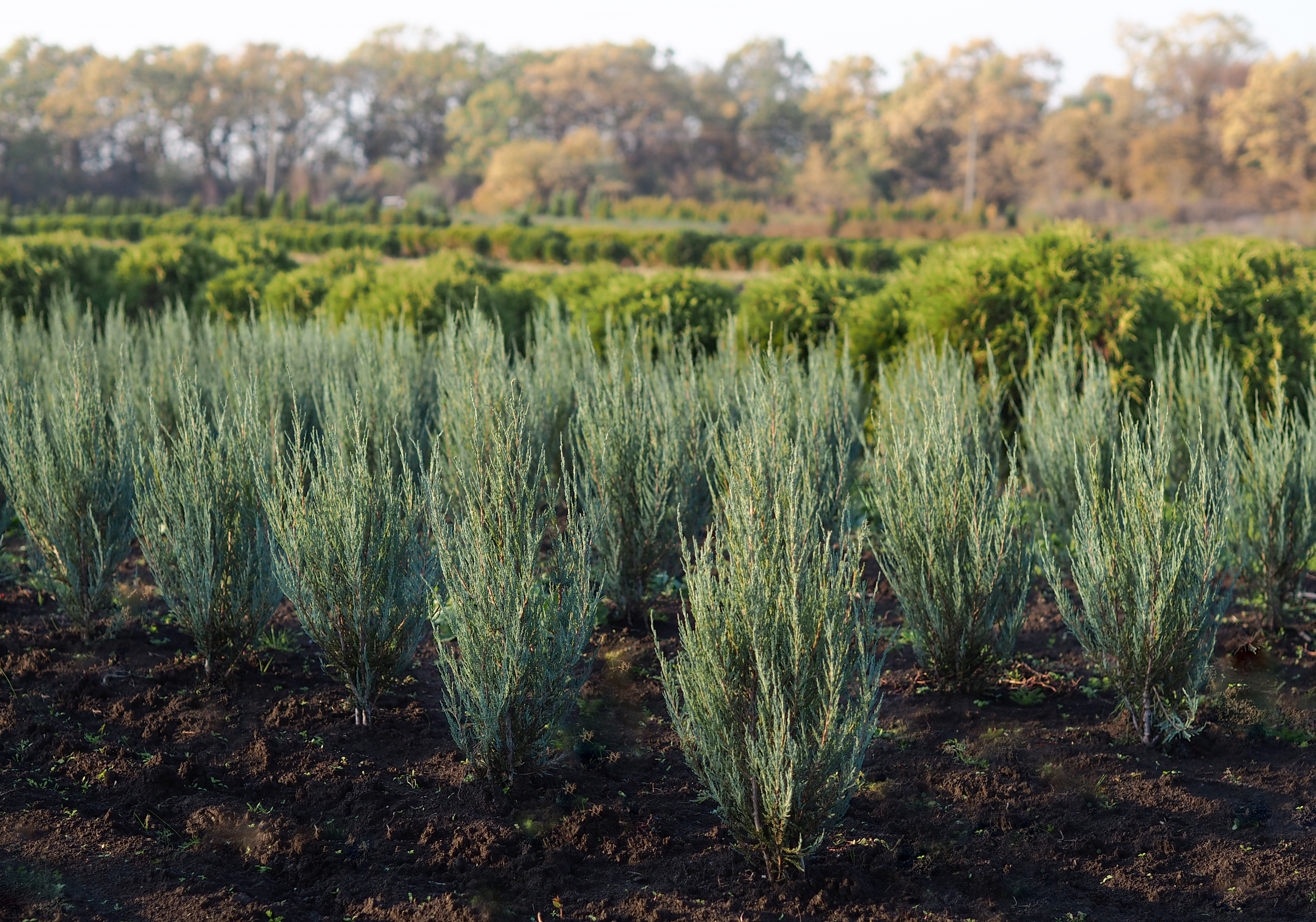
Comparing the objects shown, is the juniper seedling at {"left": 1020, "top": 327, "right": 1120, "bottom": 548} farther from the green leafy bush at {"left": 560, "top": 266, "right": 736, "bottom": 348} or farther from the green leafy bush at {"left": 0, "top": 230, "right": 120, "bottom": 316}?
the green leafy bush at {"left": 0, "top": 230, "right": 120, "bottom": 316}

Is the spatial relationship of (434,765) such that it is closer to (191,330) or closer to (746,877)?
(746,877)

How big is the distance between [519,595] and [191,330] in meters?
9.06

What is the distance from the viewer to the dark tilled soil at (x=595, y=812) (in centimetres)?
261

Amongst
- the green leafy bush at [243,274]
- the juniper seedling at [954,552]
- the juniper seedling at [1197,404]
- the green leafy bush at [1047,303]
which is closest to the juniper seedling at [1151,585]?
the juniper seedling at [954,552]

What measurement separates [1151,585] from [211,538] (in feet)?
11.4

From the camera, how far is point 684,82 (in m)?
71.3

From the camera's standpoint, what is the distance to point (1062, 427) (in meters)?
5.28

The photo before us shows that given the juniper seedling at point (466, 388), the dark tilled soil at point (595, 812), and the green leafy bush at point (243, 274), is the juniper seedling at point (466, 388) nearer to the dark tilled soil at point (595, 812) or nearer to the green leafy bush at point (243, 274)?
the dark tilled soil at point (595, 812)

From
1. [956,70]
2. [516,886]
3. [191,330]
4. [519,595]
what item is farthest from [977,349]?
[956,70]

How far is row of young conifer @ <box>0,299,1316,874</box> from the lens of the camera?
8.71 ft

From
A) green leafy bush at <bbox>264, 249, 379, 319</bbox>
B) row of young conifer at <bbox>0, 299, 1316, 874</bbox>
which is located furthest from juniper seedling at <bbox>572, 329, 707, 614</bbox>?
green leafy bush at <bbox>264, 249, 379, 319</bbox>

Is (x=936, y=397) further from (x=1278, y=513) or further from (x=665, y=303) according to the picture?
(x=665, y=303)

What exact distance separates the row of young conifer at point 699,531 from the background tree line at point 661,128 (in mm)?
39129

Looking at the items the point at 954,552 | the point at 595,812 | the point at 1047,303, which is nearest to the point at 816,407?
the point at 954,552
